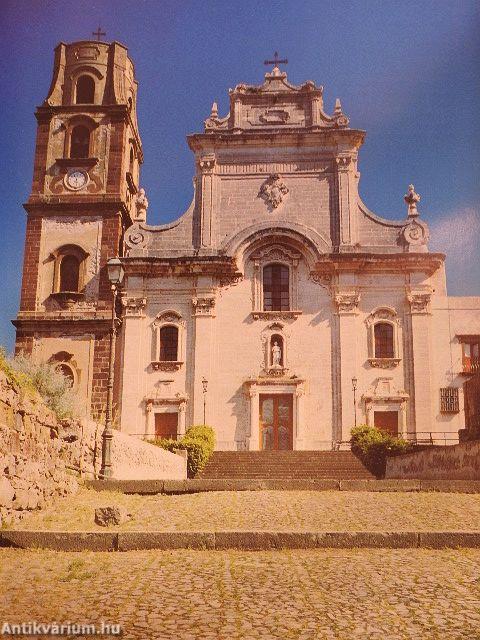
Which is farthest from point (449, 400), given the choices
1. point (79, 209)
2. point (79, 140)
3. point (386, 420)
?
point (79, 140)

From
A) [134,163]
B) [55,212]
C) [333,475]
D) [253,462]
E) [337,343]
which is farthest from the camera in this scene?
[134,163]

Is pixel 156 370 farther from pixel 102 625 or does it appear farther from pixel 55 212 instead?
pixel 102 625

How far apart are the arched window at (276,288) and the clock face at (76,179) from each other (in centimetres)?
968

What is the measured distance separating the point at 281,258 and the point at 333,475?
11.2m

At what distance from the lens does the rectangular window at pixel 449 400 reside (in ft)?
90.5

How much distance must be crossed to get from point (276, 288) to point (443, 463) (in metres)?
14.5

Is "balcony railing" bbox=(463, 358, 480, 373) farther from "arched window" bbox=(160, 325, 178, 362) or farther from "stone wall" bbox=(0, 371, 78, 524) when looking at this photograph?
"stone wall" bbox=(0, 371, 78, 524)

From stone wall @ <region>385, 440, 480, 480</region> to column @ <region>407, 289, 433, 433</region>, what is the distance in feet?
17.9

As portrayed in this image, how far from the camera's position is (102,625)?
4.37 metres

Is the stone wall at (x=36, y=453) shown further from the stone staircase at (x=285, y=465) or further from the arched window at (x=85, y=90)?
the arched window at (x=85, y=90)

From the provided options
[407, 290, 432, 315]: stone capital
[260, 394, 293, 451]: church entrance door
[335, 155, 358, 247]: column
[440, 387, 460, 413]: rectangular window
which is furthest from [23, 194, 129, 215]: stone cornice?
[440, 387, 460, 413]: rectangular window

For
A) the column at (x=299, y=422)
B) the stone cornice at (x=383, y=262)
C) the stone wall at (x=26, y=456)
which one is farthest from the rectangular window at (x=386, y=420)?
the stone wall at (x=26, y=456)

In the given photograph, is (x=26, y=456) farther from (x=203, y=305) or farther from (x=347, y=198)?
(x=347, y=198)

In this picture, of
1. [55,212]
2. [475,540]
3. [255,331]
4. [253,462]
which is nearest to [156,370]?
[255,331]
